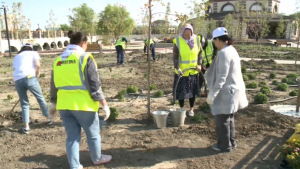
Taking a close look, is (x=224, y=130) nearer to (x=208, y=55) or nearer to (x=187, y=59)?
(x=187, y=59)

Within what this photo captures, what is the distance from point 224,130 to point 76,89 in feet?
6.95

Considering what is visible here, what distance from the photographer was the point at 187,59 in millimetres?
4977

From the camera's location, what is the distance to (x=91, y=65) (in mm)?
3008

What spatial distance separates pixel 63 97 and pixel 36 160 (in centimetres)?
136

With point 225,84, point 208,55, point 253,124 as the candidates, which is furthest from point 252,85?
point 225,84

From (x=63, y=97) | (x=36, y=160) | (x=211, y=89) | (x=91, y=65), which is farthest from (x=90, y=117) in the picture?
(x=211, y=89)

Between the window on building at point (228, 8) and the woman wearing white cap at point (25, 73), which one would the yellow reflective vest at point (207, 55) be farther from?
the window on building at point (228, 8)

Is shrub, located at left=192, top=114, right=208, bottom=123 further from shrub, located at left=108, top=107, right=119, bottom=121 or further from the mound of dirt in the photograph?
shrub, located at left=108, top=107, right=119, bottom=121

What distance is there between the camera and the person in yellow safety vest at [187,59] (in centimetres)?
490

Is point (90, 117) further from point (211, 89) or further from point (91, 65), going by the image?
point (211, 89)

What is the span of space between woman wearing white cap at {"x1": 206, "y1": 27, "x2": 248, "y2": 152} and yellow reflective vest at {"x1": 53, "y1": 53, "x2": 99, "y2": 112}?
1635 mm

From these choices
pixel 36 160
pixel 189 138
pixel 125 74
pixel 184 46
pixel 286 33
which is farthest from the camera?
pixel 286 33

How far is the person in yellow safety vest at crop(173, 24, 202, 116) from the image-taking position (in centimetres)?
490

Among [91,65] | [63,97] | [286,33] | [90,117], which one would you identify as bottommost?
A: [90,117]
